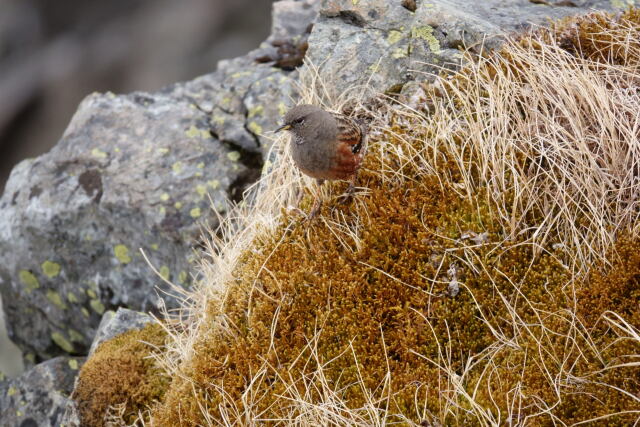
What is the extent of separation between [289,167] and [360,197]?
1.02m

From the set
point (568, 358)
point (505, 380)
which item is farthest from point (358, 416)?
point (568, 358)

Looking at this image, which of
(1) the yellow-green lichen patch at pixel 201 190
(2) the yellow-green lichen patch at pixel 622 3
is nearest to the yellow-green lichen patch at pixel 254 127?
(1) the yellow-green lichen patch at pixel 201 190

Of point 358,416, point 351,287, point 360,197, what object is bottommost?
point 358,416

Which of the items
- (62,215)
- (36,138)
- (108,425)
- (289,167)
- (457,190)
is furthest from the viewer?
(36,138)

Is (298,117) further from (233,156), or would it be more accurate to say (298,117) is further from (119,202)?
(119,202)

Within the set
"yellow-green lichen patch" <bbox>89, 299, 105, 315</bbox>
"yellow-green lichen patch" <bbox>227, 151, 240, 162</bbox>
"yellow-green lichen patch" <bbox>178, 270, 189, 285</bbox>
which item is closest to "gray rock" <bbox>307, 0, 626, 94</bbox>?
"yellow-green lichen patch" <bbox>227, 151, 240, 162</bbox>

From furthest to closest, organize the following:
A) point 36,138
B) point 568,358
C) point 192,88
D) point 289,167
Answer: point 36,138 → point 192,88 → point 289,167 → point 568,358

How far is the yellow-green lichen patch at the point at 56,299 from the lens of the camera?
24.4 ft

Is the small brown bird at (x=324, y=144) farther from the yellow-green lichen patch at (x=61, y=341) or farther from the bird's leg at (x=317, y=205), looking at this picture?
the yellow-green lichen patch at (x=61, y=341)

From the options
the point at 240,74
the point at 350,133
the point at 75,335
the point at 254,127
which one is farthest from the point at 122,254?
the point at 350,133

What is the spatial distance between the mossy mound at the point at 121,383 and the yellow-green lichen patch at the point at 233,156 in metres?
2.38

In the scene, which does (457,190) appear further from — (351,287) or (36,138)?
(36,138)

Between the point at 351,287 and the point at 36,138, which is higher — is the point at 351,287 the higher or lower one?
the higher one

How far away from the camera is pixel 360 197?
17.0 ft
